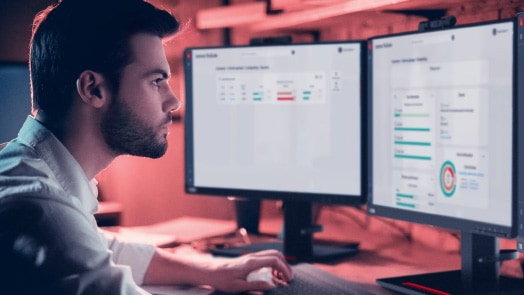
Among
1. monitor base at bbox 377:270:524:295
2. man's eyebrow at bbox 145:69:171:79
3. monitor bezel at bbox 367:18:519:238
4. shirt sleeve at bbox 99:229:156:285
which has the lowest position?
monitor base at bbox 377:270:524:295

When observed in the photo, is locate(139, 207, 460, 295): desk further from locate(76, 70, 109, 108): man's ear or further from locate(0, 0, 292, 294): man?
locate(76, 70, 109, 108): man's ear

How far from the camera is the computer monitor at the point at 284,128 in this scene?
1716 mm

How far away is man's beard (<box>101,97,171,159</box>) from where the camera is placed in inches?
51.8

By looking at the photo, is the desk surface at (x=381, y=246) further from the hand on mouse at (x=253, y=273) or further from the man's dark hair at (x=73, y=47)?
the man's dark hair at (x=73, y=47)

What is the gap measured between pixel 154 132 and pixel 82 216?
0.39 meters

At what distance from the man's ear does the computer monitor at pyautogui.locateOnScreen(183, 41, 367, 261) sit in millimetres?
585

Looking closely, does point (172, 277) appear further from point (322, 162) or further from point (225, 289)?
point (322, 162)

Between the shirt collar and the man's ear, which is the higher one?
the man's ear

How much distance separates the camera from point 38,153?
1150 mm

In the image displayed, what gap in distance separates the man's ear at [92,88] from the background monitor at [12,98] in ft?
2.95

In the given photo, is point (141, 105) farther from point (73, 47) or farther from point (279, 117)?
point (279, 117)

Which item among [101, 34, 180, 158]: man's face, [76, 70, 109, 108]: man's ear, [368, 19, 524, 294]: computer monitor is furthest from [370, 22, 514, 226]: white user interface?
[76, 70, 109, 108]: man's ear

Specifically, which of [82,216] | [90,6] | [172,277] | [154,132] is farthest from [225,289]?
[90,6]

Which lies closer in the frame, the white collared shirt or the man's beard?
the white collared shirt
